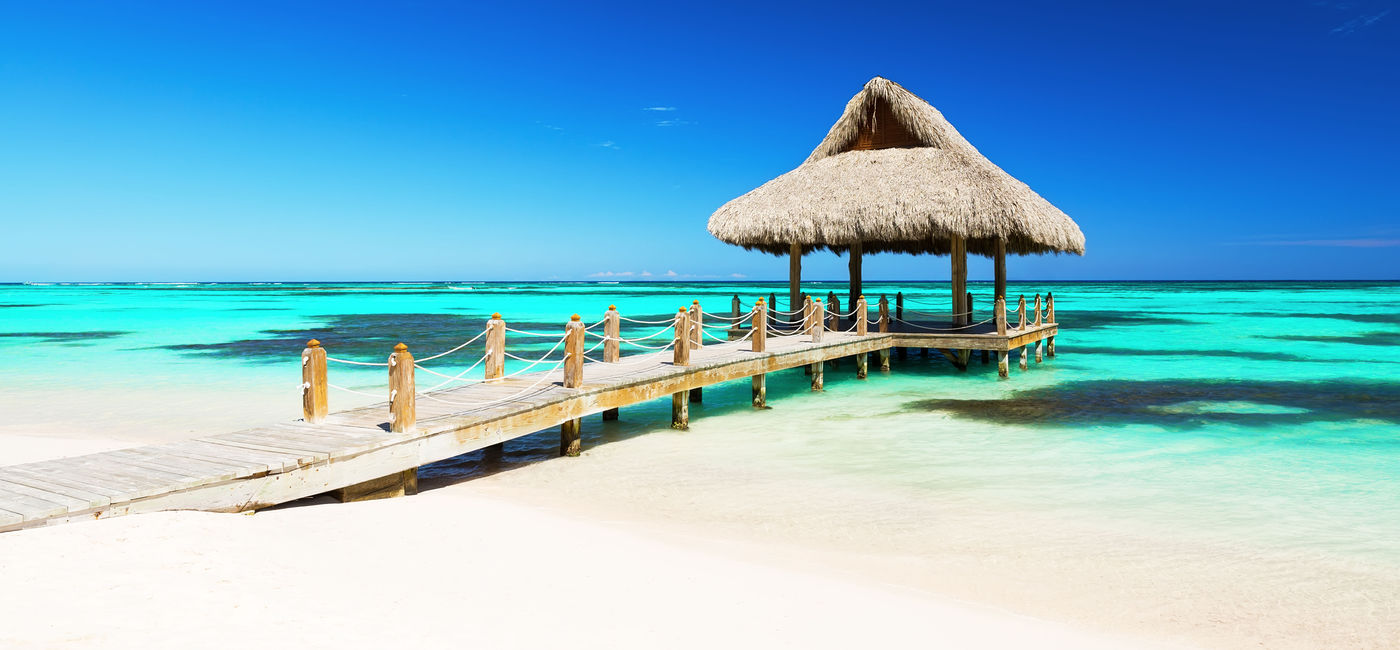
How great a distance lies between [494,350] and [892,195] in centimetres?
852

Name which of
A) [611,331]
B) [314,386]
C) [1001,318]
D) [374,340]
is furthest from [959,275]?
[374,340]

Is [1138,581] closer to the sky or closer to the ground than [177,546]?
closer to the ground

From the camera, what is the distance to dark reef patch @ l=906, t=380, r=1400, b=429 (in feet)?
36.6

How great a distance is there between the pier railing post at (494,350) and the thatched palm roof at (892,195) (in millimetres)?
7333

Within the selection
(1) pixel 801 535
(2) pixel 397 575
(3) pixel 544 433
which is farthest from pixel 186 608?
(3) pixel 544 433

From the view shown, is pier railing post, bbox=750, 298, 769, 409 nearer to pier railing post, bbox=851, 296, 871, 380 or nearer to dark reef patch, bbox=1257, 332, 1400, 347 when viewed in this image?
pier railing post, bbox=851, 296, 871, 380

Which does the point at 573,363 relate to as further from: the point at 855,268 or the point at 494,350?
the point at 855,268

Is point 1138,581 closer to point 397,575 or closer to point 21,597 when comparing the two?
point 397,575

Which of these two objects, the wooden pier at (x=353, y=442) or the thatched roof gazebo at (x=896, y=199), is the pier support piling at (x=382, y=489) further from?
the thatched roof gazebo at (x=896, y=199)

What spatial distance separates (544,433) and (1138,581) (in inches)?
275

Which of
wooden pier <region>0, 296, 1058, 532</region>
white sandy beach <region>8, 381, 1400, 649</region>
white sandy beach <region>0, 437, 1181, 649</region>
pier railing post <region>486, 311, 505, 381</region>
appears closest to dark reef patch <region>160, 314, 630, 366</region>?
pier railing post <region>486, 311, 505, 381</region>

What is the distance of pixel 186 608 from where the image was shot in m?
3.64

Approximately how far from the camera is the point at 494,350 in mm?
9047

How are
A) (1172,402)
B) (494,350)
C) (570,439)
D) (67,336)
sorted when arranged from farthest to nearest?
1. (67,336)
2. (1172,402)
3. (494,350)
4. (570,439)
